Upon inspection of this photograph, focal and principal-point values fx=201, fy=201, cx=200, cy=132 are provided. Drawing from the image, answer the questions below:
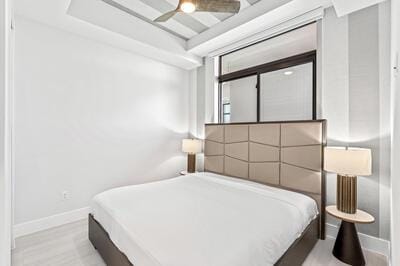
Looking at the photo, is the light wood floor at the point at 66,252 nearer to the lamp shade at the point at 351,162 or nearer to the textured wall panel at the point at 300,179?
the textured wall panel at the point at 300,179

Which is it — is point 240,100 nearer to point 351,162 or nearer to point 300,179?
point 300,179

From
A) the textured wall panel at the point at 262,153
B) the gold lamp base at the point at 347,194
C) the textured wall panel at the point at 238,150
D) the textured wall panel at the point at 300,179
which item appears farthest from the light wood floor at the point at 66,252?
the textured wall panel at the point at 238,150

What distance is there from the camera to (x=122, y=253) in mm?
1495

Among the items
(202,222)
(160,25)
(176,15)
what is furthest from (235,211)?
(160,25)

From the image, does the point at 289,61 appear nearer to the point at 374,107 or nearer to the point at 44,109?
the point at 374,107

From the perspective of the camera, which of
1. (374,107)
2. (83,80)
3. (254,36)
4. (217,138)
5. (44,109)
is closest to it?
(374,107)

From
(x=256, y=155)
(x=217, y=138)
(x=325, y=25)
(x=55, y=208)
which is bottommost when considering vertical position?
(x=55, y=208)

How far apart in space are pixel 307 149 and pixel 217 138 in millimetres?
1497

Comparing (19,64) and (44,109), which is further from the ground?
(19,64)

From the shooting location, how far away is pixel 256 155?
2.96 meters

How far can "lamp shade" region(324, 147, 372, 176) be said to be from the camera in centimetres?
192

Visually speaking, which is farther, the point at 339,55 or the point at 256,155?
the point at 256,155

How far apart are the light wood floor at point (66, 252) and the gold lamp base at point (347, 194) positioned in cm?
50

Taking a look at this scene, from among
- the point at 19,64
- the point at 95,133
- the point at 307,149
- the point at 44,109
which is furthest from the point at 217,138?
the point at 19,64
